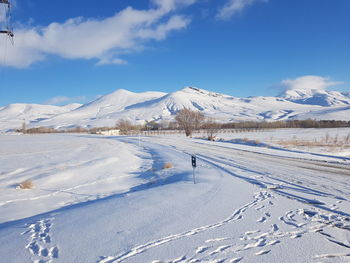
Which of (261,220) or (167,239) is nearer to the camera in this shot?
(167,239)

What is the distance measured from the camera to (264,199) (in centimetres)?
693

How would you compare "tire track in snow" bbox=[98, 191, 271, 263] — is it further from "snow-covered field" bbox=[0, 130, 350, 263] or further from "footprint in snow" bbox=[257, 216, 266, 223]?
"footprint in snow" bbox=[257, 216, 266, 223]

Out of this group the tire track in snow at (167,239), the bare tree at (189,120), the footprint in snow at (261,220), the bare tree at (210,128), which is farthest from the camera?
the bare tree at (189,120)

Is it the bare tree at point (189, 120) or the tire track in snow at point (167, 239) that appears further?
the bare tree at point (189, 120)

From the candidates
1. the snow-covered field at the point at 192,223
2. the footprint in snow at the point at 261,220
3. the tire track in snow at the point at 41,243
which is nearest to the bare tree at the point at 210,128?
the snow-covered field at the point at 192,223

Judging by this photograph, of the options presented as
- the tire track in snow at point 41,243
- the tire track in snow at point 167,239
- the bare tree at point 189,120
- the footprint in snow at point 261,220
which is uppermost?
the bare tree at point 189,120

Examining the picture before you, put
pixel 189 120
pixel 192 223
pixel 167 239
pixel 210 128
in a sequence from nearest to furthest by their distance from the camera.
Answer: pixel 167 239 < pixel 192 223 < pixel 189 120 < pixel 210 128

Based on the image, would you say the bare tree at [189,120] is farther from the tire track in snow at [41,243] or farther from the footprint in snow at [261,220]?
the tire track in snow at [41,243]

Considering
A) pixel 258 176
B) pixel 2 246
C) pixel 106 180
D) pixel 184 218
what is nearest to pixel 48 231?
pixel 2 246

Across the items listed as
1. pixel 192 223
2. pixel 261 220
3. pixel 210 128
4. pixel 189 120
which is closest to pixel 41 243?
pixel 192 223

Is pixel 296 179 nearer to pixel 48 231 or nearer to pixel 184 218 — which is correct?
pixel 184 218

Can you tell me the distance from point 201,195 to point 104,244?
148 inches

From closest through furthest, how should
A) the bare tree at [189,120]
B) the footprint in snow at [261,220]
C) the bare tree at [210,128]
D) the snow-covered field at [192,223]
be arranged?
the snow-covered field at [192,223] → the footprint in snow at [261,220] → the bare tree at [210,128] → the bare tree at [189,120]

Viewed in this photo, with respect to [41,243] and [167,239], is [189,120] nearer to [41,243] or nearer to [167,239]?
[167,239]
